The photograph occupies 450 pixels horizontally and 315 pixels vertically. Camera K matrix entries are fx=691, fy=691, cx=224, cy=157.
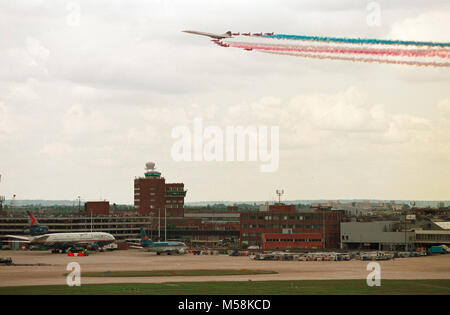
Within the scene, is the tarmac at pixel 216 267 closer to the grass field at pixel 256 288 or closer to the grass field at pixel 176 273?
the grass field at pixel 176 273

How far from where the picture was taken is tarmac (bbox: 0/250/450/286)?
434 ft

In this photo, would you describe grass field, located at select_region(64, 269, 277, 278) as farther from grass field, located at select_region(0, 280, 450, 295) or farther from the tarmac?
grass field, located at select_region(0, 280, 450, 295)

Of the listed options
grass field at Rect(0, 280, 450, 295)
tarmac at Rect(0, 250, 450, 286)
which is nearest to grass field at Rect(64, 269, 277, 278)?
tarmac at Rect(0, 250, 450, 286)

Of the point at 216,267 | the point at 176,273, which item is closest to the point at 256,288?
the point at 176,273

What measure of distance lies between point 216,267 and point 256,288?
4772cm

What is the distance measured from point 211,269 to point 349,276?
3513cm

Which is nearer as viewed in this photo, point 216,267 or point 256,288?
point 256,288

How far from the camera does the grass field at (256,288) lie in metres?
110

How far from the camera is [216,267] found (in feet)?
531

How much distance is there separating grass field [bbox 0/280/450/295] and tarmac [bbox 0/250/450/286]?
7.23 m

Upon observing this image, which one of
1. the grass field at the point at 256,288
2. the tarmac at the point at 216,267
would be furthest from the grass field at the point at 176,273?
the grass field at the point at 256,288

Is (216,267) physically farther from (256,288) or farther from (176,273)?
(256,288)
